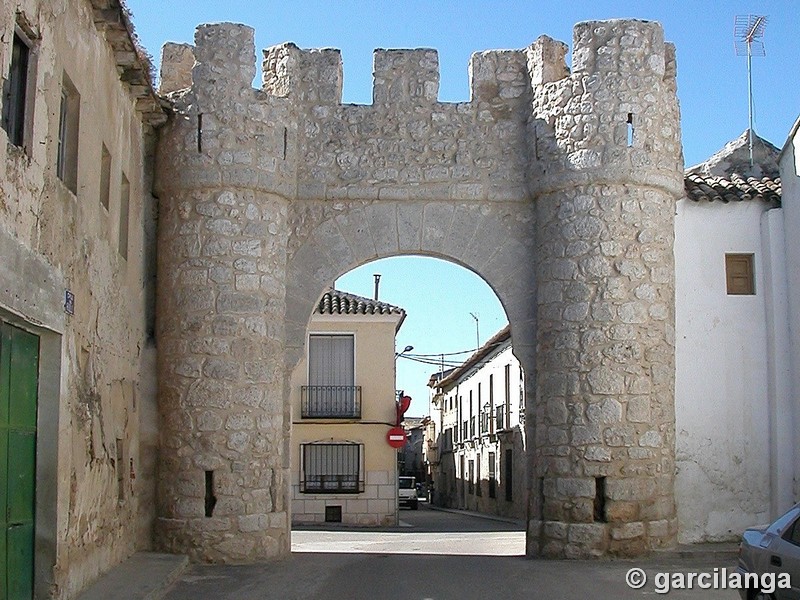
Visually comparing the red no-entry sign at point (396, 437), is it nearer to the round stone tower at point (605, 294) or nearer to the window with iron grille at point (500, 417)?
the window with iron grille at point (500, 417)

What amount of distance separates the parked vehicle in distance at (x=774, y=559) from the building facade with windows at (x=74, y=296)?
4878mm

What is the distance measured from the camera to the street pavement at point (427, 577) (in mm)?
9102

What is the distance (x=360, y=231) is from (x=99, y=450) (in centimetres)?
409

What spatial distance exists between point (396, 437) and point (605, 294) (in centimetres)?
1147

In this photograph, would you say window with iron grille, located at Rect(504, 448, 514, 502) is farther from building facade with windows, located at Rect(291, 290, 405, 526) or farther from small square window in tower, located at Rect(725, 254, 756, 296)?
small square window in tower, located at Rect(725, 254, 756, 296)

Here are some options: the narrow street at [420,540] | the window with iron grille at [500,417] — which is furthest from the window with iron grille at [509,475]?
the narrow street at [420,540]

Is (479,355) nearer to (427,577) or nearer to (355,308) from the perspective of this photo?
(355,308)

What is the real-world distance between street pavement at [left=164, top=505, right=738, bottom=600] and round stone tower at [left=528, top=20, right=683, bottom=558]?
622 millimetres

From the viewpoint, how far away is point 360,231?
1214 cm

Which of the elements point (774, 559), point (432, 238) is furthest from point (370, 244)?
point (774, 559)

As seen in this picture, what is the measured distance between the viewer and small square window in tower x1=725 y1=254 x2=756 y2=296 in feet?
41.3

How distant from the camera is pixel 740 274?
12.7 metres

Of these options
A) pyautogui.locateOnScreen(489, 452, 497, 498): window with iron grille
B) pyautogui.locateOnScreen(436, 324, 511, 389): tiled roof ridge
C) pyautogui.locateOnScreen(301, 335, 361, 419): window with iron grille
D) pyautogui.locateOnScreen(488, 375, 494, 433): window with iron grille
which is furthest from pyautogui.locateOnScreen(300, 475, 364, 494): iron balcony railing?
pyautogui.locateOnScreen(488, 375, 494, 433): window with iron grille

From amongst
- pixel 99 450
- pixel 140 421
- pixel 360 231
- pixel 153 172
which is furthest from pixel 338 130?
pixel 99 450
